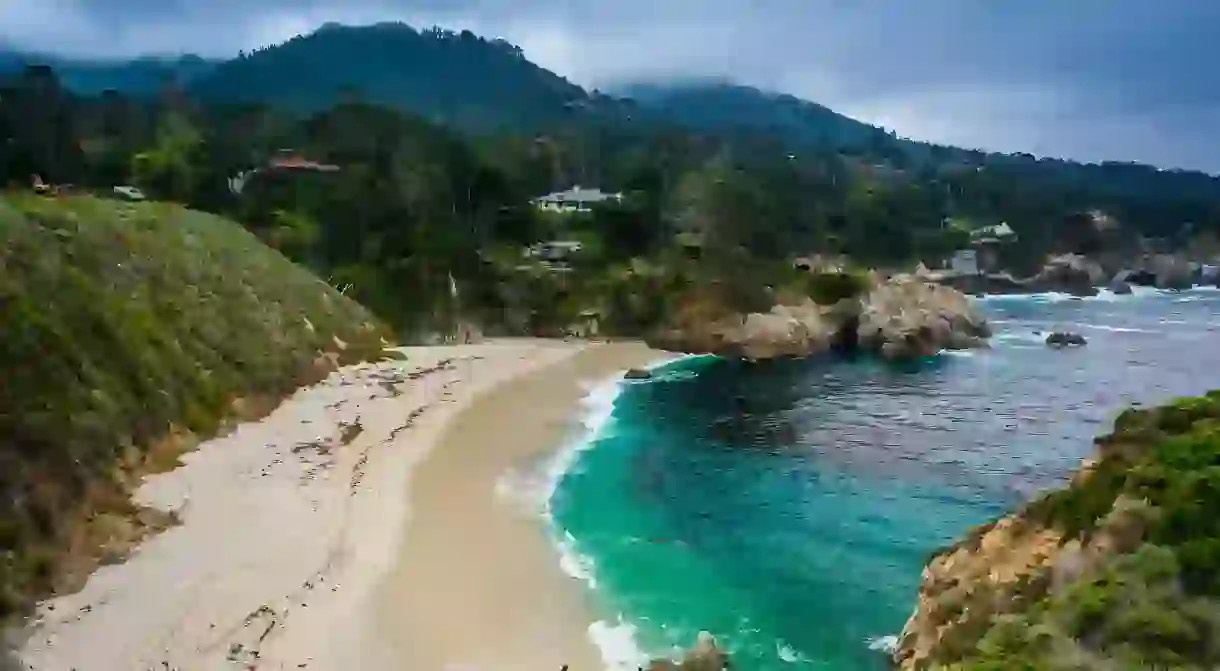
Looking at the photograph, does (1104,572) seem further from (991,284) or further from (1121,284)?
(1121,284)

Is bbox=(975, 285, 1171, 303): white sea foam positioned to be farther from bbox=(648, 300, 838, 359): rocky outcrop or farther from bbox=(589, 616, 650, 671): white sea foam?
bbox=(589, 616, 650, 671): white sea foam

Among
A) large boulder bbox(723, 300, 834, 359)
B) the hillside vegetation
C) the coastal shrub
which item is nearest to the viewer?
the coastal shrub

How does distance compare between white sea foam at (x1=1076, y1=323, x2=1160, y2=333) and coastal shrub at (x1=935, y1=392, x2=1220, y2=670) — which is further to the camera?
white sea foam at (x1=1076, y1=323, x2=1160, y2=333)

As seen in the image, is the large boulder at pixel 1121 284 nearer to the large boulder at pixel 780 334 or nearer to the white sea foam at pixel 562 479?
the large boulder at pixel 780 334

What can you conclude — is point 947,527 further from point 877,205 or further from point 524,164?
point 877,205

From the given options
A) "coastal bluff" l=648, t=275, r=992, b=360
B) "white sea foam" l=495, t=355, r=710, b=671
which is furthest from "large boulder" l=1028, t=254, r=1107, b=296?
"white sea foam" l=495, t=355, r=710, b=671

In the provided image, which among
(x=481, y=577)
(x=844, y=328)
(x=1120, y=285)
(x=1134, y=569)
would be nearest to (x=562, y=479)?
(x=481, y=577)
